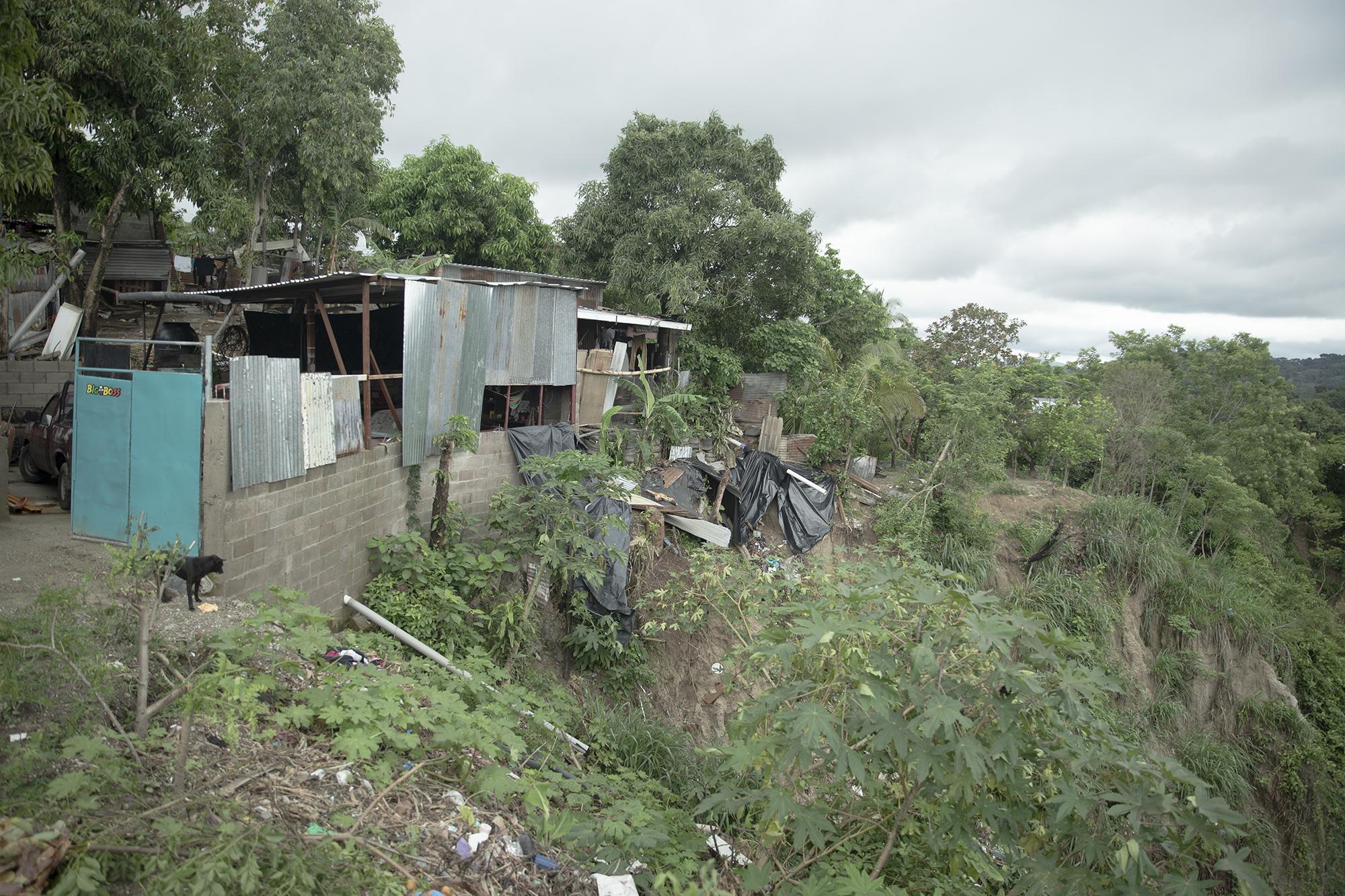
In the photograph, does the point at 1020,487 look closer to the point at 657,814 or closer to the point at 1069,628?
the point at 1069,628

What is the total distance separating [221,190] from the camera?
1118 centimetres

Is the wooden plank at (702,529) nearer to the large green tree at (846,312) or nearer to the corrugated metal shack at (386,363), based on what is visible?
the corrugated metal shack at (386,363)

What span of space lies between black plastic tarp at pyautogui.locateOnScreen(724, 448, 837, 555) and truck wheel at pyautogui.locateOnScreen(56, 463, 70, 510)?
27.1 feet

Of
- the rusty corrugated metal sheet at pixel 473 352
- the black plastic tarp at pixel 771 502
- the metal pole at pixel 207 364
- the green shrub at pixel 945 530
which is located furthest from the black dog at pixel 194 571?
the green shrub at pixel 945 530

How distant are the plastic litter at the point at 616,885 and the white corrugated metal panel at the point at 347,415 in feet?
15.4

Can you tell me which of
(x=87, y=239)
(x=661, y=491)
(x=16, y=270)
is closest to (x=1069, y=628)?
(x=661, y=491)

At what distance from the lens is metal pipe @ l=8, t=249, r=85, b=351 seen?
1098cm

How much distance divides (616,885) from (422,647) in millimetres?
3400

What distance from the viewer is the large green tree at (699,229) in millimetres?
14094

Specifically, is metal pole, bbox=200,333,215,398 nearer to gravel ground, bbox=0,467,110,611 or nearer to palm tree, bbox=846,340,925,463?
gravel ground, bbox=0,467,110,611

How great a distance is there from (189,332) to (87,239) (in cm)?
314

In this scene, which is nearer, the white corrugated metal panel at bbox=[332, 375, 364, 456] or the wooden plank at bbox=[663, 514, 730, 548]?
the white corrugated metal panel at bbox=[332, 375, 364, 456]

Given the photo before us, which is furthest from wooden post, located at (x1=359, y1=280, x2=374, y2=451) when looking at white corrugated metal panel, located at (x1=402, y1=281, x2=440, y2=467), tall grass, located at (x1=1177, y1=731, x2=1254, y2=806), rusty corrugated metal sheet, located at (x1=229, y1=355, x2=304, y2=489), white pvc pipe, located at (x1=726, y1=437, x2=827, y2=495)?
tall grass, located at (x1=1177, y1=731, x2=1254, y2=806)

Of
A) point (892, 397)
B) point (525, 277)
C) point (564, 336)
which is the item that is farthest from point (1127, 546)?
point (525, 277)
